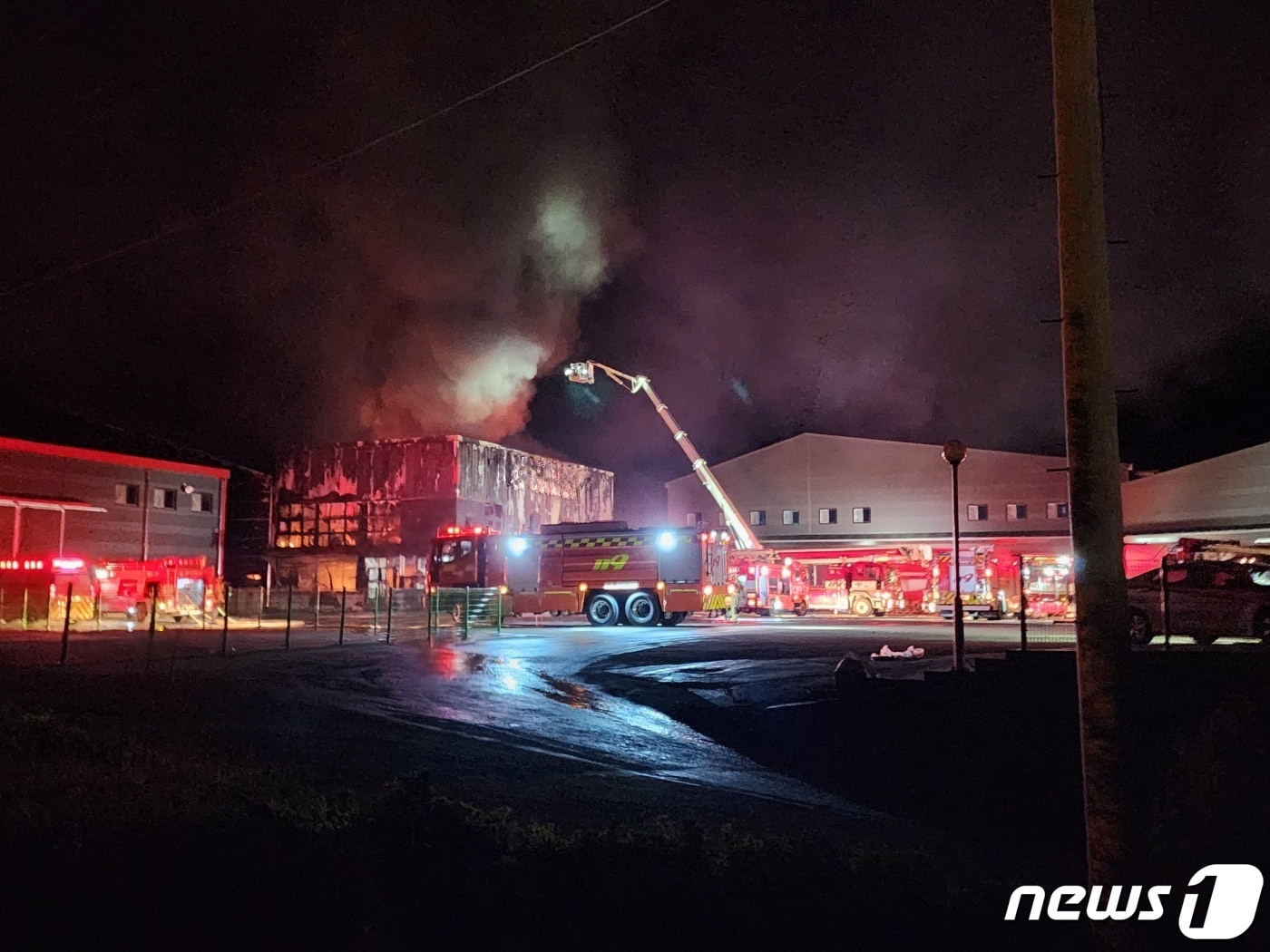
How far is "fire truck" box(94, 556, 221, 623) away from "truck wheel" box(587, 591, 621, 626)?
943cm

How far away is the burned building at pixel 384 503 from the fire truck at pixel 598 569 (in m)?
11.2

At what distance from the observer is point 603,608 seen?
25.9 m

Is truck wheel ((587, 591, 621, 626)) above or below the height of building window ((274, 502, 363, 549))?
below

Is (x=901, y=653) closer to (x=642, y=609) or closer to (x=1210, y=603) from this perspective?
(x=1210, y=603)

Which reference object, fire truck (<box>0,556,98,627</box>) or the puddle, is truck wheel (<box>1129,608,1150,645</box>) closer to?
the puddle

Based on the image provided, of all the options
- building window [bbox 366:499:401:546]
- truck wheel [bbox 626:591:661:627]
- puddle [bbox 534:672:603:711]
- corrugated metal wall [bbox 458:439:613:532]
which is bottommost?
puddle [bbox 534:672:603:711]

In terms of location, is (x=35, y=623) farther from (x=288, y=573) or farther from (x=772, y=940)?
(x=772, y=940)

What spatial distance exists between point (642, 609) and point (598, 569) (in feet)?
5.13

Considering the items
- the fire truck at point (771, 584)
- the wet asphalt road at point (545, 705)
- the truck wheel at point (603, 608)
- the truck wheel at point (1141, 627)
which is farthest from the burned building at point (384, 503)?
the truck wheel at point (1141, 627)

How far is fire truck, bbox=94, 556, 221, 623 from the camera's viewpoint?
960 inches

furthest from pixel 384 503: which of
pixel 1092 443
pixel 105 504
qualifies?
pixel 1092 443

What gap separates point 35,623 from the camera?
22469 mm

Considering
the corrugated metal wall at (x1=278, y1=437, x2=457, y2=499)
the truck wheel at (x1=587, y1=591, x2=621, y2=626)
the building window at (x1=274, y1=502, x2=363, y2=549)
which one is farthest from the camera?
the building window at (x1=274, y1=502, x2=363, y2=549)

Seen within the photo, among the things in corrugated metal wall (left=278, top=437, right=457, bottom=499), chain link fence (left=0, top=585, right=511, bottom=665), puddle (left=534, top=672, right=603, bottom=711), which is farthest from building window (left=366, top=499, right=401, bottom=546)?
puddle (left=534, top=672, right=603, bottom=711)
